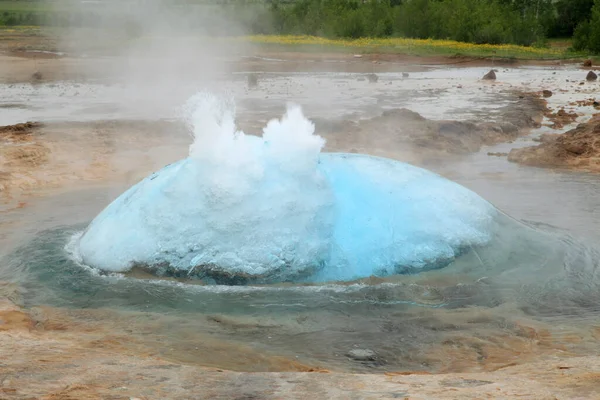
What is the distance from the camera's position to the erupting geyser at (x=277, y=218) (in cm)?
469

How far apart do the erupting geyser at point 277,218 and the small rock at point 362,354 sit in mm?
852

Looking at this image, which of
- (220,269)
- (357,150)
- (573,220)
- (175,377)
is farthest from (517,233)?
(357,150)

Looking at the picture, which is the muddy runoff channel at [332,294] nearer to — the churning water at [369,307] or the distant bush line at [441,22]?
the churning water at [369,307]

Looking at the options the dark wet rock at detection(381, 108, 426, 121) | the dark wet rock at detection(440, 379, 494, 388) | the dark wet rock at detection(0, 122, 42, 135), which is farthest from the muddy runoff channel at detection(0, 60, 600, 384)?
the dark wet rock at detection(381, 108, 426, 121)

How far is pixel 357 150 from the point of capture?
9.91 meters

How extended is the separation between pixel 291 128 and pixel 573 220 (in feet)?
9.67

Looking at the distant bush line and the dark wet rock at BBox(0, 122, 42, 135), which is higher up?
the distant bush line

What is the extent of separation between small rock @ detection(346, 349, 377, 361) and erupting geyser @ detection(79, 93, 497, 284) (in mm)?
852

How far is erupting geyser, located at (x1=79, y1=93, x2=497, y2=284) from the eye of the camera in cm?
469

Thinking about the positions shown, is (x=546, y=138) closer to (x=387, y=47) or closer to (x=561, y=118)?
(x=561, y=118)

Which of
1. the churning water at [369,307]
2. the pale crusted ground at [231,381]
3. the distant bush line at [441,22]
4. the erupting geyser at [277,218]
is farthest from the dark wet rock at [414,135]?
the distant bush line at [441,22]

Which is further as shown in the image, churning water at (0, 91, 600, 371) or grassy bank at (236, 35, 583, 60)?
grassy bank at (236, 35, 583, 60)

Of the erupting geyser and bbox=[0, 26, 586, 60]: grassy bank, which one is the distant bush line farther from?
the erupting geyser

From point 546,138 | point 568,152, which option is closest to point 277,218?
point 568,152
